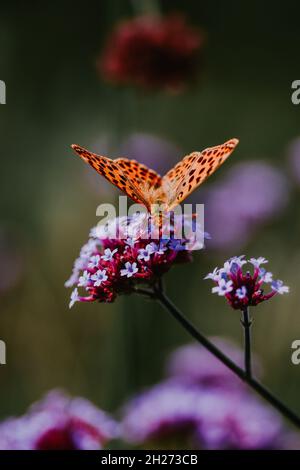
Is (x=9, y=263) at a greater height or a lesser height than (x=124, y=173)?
lesser

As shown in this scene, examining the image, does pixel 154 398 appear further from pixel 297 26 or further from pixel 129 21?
pixel 297 26

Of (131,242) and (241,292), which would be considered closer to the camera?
(241,292)

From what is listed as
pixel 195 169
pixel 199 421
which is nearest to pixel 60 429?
pixel 199 421

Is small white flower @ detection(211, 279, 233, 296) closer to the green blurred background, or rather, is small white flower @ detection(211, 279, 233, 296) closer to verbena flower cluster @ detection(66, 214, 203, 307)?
verbena flower cluster @ detection(66, 214, 203, 307)

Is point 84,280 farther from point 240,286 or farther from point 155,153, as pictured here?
point 155,153

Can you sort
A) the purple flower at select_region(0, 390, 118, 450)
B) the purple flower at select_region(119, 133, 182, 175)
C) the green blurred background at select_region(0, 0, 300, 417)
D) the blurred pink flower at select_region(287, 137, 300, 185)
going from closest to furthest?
the purple flower at select_region(0, 390, 118, 450) < the green blurred background at select_region(0, 0, 300, 417) < the blurred pink flower at select_region(287, 137, 300, 185) < the purple flower at select_region(119, 133, 182, 175)

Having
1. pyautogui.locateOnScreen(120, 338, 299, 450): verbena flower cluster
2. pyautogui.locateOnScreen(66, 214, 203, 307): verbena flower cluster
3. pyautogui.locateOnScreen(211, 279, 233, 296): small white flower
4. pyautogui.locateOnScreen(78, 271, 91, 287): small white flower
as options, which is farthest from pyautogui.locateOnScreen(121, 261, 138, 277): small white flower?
pyautogui.locateOnScreen(120, 338, 299, 450): verbena flower cluster

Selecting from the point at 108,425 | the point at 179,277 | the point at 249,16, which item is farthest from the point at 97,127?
the point at 108,425
